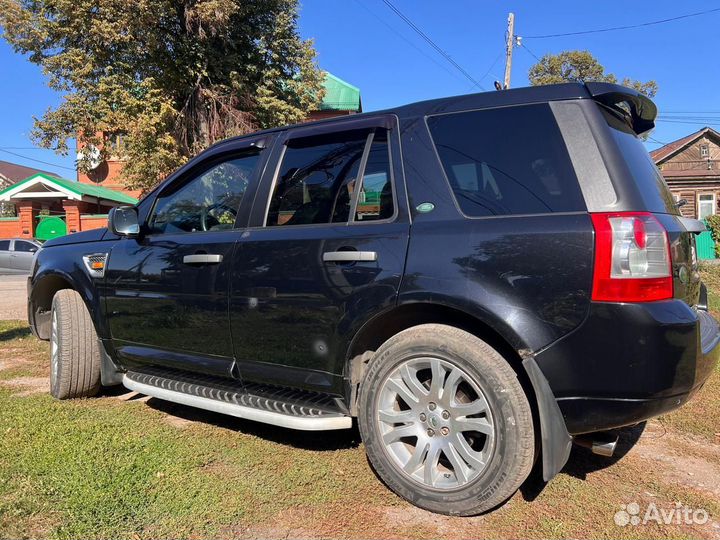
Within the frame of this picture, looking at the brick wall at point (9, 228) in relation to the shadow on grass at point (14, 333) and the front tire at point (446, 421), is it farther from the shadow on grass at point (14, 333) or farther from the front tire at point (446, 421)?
the front tire at point (446, 421)

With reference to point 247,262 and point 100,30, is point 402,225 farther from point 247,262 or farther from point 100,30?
point 100,30

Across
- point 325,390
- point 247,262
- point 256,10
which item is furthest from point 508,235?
point 256,10

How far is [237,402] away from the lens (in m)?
3.25

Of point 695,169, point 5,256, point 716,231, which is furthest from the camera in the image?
point 695,169

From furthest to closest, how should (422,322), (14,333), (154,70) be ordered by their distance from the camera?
(154,70), (14,333), (422,322)

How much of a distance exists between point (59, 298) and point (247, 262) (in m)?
2.00

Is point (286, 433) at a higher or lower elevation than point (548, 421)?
lower

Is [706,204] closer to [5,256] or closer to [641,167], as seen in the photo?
[641,167]

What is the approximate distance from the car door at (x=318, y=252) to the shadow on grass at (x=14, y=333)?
532 cm

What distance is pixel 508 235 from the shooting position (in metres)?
2.42

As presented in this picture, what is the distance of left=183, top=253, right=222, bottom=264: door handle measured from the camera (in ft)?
10.9

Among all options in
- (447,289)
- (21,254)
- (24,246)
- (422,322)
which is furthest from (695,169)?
(447,289)

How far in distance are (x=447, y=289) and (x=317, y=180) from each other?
1.14 meters

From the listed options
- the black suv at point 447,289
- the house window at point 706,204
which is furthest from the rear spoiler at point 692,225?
the house window at point 706,204
